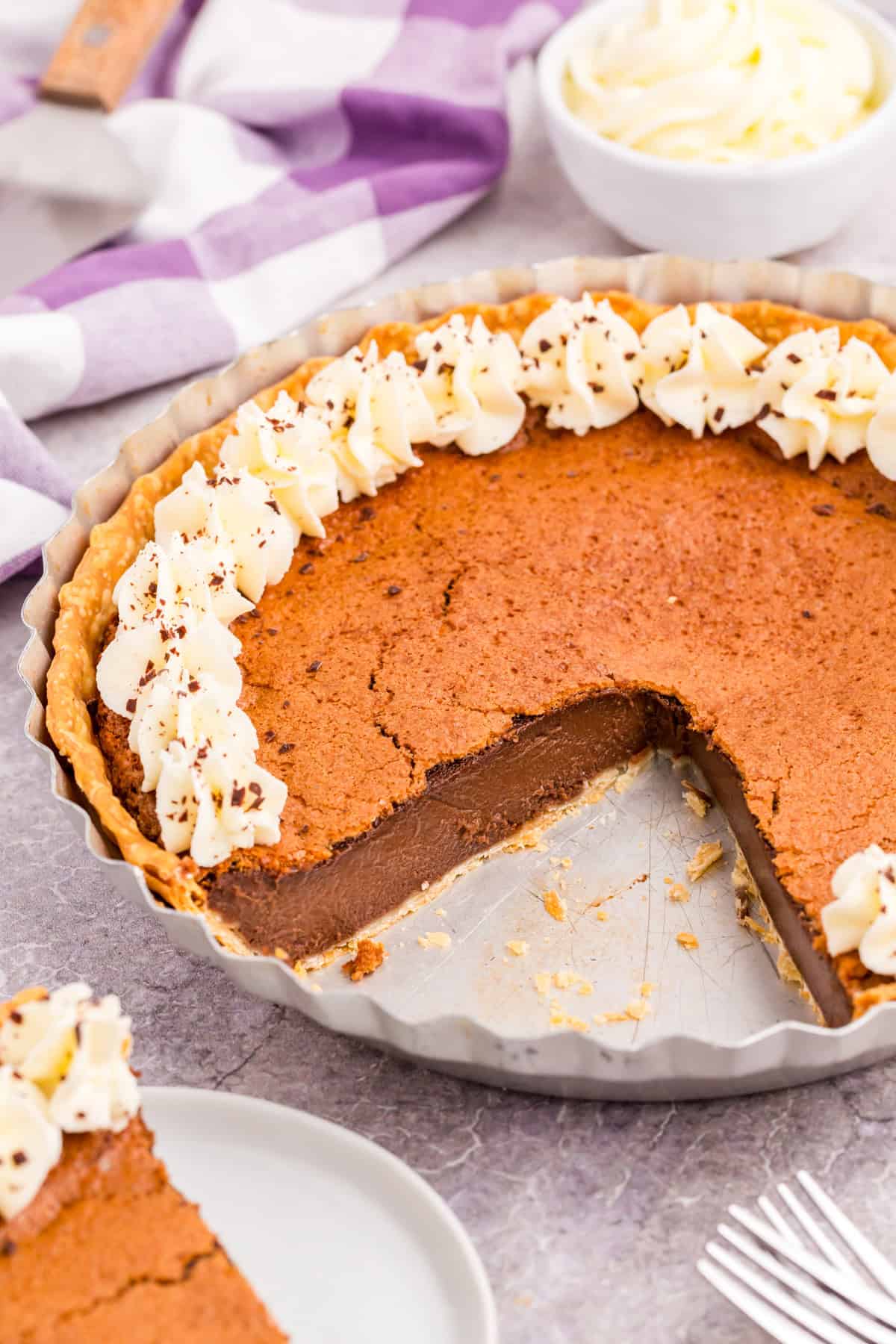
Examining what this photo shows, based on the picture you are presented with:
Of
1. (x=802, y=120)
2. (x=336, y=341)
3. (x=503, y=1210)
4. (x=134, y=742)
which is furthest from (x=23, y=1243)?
(x=802, y=120)

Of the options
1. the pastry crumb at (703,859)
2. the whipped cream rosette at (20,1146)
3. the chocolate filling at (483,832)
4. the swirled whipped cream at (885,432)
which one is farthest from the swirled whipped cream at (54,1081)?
the swirled whipped cream at (885,432)

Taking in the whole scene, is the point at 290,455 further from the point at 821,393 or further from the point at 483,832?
the point at 821,393

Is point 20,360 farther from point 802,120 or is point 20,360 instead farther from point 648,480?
point 802,120

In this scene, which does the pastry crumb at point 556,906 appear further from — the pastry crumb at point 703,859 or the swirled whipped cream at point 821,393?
the swirled whipped cream at point 821,393

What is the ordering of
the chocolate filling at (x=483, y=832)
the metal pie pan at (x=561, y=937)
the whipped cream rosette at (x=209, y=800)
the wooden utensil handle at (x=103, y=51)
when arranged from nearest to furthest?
the metal pie pan at (x=561, y=937), the whipped cream rosette at (x=209, y=800), the chocolate filling at (x=483, y=832), the wooden utensil handle at (x=103, y=51)

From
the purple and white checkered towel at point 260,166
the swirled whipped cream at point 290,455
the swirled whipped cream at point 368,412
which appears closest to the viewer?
the swirled whipped cream at point 290,455

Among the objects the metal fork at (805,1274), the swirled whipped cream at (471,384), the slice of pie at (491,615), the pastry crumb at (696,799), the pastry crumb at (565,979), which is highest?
the swirled whipped cream at (471,384)

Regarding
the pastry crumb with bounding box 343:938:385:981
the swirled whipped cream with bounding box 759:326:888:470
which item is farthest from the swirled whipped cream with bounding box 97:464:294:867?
the swirled whipped cream with bounding box 759:326:888:470
